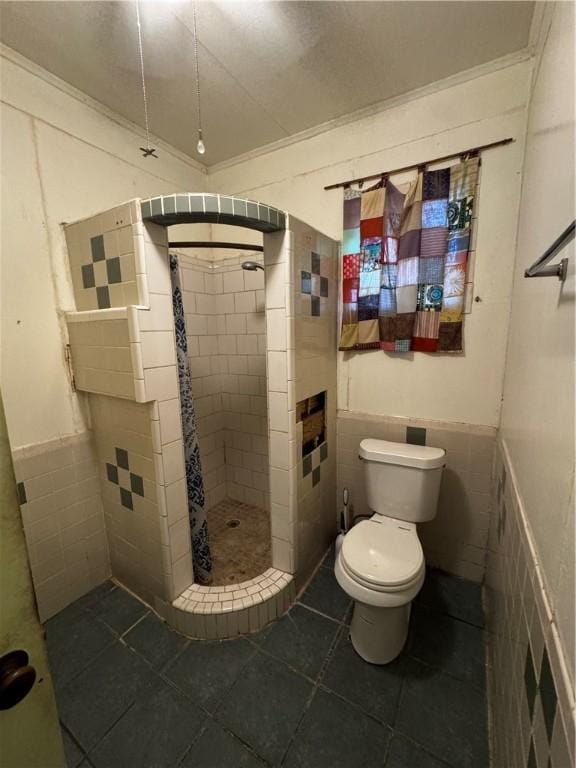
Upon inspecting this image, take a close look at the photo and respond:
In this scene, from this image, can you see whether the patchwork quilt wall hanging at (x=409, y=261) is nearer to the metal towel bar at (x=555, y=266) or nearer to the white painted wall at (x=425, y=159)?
the white painted wall at (x=425, y=159)

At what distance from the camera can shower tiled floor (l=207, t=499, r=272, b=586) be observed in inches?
73.8

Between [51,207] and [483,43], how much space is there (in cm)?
200

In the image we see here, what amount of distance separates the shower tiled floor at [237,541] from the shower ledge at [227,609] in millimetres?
230

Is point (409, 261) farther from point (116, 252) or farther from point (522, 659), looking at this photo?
point (522, 659)

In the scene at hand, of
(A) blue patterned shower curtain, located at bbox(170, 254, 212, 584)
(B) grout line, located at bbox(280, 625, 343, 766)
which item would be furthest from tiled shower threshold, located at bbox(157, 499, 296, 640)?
(B) grout line, located at bbox(280, 625, 343, 766)

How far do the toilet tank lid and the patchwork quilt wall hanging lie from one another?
0.52 meters

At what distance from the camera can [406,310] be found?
1712mm

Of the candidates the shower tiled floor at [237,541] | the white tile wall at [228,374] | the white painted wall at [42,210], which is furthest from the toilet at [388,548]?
the white painted wall at [42,210]

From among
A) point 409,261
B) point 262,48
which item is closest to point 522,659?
point 409,261

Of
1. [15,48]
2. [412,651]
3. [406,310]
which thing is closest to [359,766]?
[412,651]

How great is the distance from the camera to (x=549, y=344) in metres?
0.84

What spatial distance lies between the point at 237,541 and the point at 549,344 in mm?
2017

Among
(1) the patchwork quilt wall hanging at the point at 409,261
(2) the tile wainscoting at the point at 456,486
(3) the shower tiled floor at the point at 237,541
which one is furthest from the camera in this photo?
(3) the shower tiled floor at the point at 237,541

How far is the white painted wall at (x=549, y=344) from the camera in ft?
2.04
